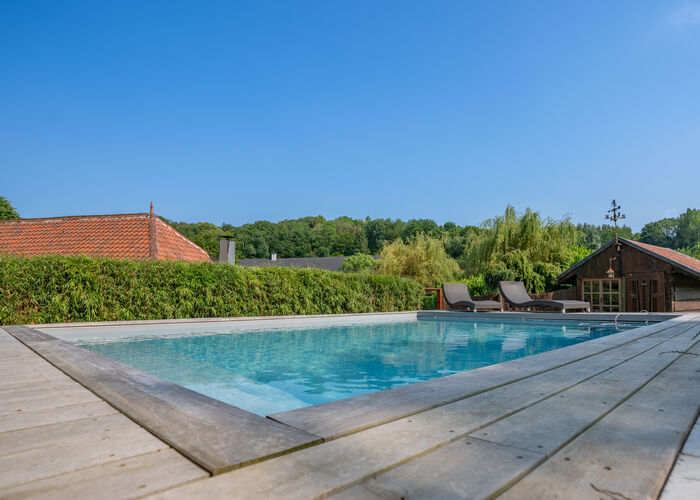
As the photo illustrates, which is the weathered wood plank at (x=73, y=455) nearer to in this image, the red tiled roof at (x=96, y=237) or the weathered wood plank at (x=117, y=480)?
Result: the weathered wood plank at (x=117, y=480)

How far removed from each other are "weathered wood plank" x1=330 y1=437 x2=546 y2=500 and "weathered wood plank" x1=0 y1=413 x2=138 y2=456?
1005mm

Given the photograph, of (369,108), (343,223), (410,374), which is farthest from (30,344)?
(343,223)

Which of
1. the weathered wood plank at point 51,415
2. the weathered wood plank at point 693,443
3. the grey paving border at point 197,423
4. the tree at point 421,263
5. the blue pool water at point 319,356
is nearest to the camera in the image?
the grey paving border at point 197,423

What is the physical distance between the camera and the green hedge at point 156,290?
793cm

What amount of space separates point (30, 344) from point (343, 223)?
173 ft

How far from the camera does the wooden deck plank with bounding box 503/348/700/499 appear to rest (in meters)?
1.02

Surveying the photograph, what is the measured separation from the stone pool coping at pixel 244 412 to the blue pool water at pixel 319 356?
1.72 metres

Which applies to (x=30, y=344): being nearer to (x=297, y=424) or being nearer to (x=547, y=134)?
(x=297, y=424)

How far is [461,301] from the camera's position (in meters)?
13.3

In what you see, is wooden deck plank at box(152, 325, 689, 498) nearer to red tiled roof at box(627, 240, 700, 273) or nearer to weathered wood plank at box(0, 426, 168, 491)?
weathered wood plank at box(0, 426, 168, 491)

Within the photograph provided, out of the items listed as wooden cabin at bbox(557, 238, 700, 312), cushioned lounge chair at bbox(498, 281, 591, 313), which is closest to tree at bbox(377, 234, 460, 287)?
wooden cabin at bbox(557, 238, 700, 312)

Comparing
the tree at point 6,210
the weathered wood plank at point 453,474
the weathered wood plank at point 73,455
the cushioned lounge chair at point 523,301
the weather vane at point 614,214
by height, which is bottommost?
the weathered wood plank at point 73,455

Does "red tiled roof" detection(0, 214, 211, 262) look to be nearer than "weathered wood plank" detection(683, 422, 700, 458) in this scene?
No

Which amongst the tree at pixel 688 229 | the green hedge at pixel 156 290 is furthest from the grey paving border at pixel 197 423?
the tree at pixel 688 229
